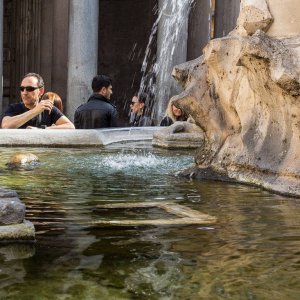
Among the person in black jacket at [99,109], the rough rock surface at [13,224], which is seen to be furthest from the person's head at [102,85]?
the rough rock surface at [13,224]

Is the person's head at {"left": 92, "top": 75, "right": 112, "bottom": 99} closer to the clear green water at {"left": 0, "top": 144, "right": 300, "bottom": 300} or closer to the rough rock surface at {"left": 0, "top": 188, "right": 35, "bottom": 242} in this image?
the clear green water at {"left": 0, "top": 144, "right": 300, "bottom": 300}

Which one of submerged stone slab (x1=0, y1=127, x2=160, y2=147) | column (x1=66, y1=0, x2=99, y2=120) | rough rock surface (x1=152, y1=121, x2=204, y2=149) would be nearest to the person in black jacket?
submerged stone slab (x1=0, y1=127, x2=160, y2=147)

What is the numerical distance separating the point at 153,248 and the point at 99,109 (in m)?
6.71

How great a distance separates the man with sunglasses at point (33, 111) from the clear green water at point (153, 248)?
2575 mm

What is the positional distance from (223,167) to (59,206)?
7.31 feet

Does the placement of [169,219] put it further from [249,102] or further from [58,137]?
[58,137]

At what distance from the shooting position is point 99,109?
33.4ft

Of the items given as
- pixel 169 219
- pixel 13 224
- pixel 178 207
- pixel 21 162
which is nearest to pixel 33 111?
pixel 21 162

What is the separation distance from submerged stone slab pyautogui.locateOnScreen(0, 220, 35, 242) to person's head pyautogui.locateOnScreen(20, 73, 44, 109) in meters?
4.83

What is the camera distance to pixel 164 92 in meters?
18.2

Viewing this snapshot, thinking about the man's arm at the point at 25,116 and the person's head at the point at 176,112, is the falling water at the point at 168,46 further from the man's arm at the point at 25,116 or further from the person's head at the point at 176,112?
the man's arm at the point at 25,116

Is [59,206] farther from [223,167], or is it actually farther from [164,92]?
[164,92]

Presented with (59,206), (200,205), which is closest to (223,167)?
(200,205)

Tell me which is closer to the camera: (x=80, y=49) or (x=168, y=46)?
(x=80, y=49)
